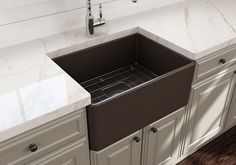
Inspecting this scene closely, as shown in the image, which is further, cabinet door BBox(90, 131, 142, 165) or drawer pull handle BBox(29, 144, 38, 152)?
cabinet door BBox(90, 131, 142, 165)

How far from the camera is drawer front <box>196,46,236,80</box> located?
1.72 meters

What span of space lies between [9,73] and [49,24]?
44cm

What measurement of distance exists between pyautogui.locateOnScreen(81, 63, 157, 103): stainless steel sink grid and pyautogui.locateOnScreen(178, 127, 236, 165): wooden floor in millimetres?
746

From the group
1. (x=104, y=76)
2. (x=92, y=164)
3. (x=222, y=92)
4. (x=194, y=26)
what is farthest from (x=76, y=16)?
(x=222, y=92)

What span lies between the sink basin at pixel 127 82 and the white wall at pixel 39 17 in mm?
217

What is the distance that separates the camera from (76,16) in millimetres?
1844

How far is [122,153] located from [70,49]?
2.10ft

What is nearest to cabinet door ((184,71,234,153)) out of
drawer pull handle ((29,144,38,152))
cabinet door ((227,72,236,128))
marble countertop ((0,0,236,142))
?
cabinet door ((227,72,236,128))

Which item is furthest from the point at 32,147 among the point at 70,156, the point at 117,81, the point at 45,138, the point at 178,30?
the point at 178,30

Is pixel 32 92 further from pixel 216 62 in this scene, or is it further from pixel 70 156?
pixel 216 62

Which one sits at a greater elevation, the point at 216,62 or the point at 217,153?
the point at 216,62

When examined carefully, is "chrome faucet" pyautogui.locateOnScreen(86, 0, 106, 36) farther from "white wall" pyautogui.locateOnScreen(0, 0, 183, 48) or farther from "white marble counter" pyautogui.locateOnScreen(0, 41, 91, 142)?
"white marble counter" pyautogui.locateOnScreen(0, 41, 91, 142)

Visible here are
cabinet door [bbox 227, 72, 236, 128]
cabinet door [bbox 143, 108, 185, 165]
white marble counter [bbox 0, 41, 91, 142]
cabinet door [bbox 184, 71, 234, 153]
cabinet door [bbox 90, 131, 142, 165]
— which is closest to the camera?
white marble counter [bbox 0, 41, 91, 142]

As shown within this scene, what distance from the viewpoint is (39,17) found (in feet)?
5.58
